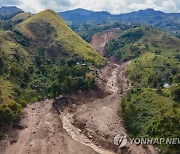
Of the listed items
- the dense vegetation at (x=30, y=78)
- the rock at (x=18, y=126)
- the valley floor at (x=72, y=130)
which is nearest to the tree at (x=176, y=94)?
the valley floor at (x=72, y=130)

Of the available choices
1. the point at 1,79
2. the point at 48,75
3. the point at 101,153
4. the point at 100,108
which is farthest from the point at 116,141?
the point at 48,75

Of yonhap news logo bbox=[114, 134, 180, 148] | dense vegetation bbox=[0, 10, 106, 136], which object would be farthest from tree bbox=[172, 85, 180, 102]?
dense vegetation bbox=[0, 10, 106, 136]

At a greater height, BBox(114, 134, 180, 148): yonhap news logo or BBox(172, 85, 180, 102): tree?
BBox(172, 85, 180, 102): tree

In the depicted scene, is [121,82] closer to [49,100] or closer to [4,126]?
[49,100]

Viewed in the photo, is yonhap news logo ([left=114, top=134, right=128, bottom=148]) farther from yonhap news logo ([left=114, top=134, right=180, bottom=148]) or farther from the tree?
the tree

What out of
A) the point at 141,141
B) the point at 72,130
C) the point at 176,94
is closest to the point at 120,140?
the point at 141,141

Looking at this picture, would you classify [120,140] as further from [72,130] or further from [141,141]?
[72,130]

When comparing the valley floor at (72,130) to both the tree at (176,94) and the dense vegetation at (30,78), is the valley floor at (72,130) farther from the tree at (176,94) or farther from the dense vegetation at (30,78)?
the tree at (176,94)
